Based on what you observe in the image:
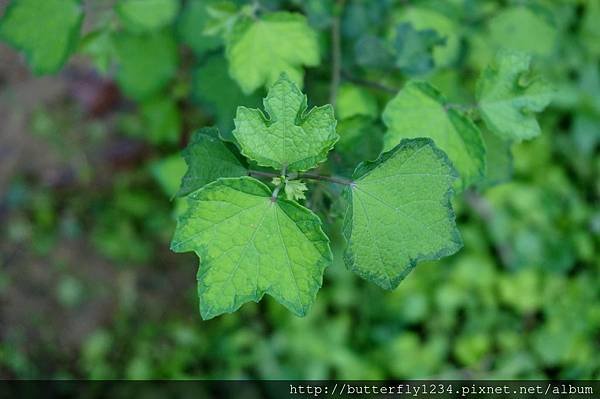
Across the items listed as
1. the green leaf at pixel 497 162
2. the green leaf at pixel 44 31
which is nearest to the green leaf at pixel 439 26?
the green leaf at pixel 497 162

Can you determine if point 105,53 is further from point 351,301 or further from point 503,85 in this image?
point 351,301

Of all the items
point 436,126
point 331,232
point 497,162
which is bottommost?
point 331,232

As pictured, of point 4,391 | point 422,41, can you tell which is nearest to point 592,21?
point 422,41

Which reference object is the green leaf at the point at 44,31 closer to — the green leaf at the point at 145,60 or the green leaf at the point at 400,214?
the green leaf at the point at 145,60

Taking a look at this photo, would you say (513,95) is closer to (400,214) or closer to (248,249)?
(400,214)

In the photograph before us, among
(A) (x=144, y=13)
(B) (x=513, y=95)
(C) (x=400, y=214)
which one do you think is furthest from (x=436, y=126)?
(A) (x=144, y=13)

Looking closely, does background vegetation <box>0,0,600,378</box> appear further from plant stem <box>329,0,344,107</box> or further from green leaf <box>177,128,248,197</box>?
green leaf <box>177,128,248,197</box>
